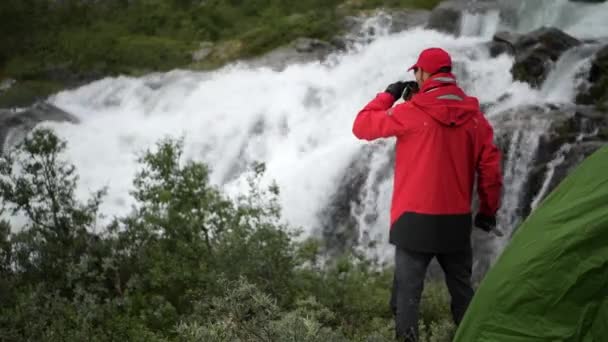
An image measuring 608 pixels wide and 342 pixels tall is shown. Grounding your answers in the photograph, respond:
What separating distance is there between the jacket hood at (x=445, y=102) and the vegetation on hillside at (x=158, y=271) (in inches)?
50.6

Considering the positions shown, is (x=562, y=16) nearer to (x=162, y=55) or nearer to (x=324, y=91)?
(x=324, y=91)

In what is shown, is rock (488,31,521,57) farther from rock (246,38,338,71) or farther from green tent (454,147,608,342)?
green tent (454,147,608,342)

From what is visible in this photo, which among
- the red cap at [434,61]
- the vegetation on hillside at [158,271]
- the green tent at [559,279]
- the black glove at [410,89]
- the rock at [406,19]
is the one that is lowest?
the vegetation on hillside at [158,271]

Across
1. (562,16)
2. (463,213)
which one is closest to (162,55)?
(562,16)

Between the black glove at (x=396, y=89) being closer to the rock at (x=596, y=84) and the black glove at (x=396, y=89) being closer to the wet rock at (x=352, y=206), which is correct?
the wet rock at (x=352, y=206)

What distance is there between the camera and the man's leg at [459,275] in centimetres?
381

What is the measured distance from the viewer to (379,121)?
12.0ft

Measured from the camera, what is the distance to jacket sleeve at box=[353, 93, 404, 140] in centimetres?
362

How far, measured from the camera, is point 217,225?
6.01m

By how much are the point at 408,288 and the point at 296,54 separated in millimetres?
10442

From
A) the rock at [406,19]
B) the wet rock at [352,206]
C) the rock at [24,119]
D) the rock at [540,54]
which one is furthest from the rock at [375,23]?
the rock at [24,119]

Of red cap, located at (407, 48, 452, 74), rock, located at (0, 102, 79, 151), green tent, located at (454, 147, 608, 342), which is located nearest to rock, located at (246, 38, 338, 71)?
rock, located at (0, 102, 79, 151)

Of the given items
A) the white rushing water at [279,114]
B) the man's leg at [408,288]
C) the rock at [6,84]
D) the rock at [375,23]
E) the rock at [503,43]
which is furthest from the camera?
the rock at [375,23]

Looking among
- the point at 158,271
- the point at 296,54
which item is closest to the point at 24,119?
the point at 296,54
